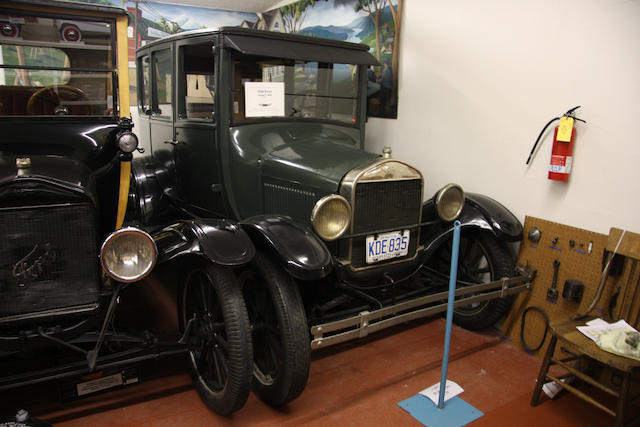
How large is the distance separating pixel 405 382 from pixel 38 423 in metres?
1.82

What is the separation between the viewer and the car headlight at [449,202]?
2.88 m

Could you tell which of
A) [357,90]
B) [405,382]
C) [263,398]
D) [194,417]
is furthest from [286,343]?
[357,90]

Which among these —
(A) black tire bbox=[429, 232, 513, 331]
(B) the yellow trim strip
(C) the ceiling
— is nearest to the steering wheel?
(B) the yellow trim strip

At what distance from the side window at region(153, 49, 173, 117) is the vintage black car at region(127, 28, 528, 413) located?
0.6 inches

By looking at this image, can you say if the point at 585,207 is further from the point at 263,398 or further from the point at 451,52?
the point at 263,398

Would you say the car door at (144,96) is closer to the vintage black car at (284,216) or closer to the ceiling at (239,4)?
the vintage black car at (284,216)

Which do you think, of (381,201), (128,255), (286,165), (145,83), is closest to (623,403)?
(381,201)

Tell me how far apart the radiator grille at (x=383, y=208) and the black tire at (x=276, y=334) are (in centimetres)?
53

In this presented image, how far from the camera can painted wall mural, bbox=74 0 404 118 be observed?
395cm

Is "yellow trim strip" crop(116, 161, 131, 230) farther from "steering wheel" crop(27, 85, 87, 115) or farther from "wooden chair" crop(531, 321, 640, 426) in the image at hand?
"wooden chair" crop(531, 321, 640, 426)

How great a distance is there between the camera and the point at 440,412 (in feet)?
7.86

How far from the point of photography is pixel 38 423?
5.39 feet

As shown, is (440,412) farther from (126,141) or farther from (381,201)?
(126,141)

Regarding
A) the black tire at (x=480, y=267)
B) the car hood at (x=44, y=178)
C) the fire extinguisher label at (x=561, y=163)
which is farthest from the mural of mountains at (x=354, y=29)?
the car hood at (x=44, y=178)
